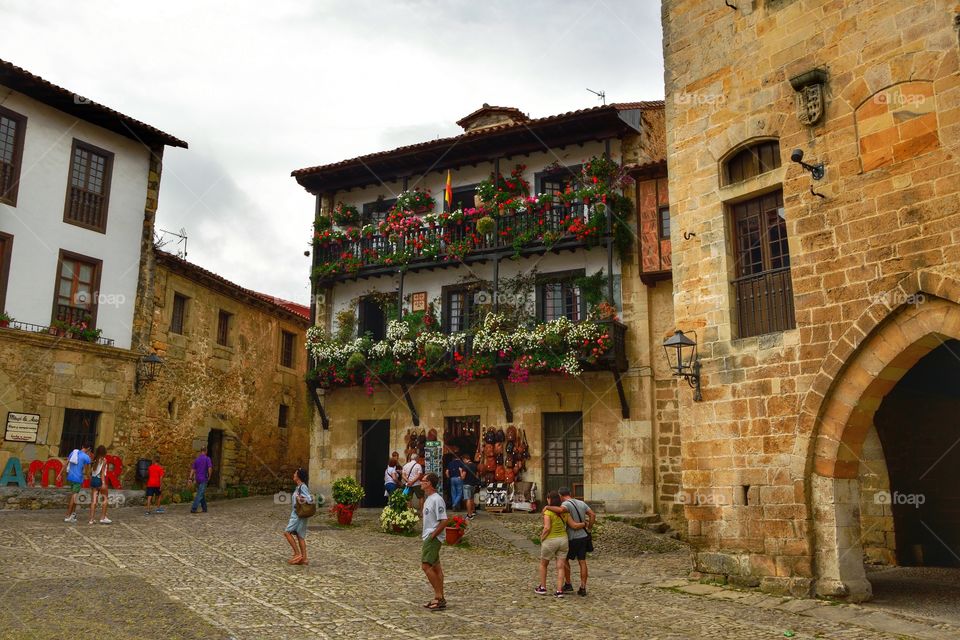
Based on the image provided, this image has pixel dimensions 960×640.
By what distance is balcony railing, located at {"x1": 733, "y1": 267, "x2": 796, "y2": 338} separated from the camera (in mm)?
10898

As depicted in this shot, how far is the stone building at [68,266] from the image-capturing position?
58.1 ft

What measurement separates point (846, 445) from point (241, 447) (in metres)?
19.3

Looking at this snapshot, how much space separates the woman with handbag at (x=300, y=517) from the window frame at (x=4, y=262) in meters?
10.8

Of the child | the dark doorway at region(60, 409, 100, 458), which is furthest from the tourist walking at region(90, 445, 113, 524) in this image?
the dark doorway at region(60, 409, 100, 458)

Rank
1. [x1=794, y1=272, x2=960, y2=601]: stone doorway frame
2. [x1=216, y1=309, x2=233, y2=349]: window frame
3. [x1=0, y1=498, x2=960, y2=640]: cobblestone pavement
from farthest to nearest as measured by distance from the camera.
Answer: [x1=216, y1=309, x2=233, y2=349]: window frame → [x1=794, y1=272, x2=960, y2=601]: stone doorway frame → [x1=0, y1=498, x2=960, y2=640]: cobblestone pavement

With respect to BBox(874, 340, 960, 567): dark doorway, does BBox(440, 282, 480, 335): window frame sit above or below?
above

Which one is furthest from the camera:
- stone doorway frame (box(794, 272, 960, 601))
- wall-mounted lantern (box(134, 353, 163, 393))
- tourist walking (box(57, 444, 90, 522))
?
wall-mounted lantern (box(134, 353, 163, 393))

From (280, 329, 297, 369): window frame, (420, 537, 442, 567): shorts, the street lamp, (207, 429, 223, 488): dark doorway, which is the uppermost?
(280, 329, 297, 369): window frame

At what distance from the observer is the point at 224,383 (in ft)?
78.4

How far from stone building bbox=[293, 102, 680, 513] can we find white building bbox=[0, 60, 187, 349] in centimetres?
467

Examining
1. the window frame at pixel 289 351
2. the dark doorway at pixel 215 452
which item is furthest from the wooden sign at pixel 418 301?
the window frame at pixel 289 351

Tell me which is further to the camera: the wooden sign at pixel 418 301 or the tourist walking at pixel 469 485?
the wooden sign at pixel 418 301

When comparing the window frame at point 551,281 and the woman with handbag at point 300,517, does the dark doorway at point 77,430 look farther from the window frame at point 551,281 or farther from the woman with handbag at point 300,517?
the window frame at point 551,281

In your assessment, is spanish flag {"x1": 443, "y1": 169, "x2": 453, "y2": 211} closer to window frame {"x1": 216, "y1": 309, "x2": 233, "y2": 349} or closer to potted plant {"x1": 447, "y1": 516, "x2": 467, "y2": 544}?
window frame {"x1": 216, "y1": 309, "x2": 233, "y2": 349}
